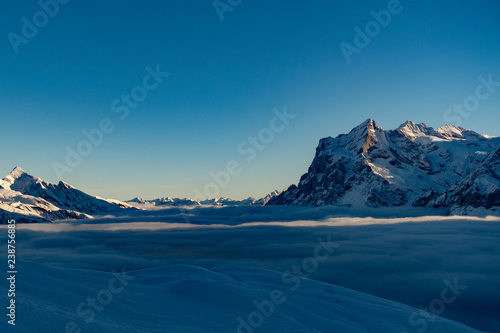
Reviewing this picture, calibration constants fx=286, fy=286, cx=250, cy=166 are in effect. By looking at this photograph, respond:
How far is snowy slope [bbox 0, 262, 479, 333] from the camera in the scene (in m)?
8.15

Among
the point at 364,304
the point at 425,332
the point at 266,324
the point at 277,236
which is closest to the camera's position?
the point at 266,324

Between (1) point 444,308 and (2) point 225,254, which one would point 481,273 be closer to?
(1) point 444,308

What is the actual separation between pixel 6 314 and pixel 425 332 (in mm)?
16893

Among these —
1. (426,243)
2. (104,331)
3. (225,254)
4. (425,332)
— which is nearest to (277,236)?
(225,254)

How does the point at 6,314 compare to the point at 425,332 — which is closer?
the point at 6,314

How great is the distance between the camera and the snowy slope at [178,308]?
8.15 m

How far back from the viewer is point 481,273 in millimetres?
62094

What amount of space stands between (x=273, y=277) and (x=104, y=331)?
1605 centimetres

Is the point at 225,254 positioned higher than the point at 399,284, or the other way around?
the point at 225,254

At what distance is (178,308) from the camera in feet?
38.7

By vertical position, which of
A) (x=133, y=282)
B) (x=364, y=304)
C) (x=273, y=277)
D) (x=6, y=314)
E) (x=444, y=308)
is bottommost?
(x=444, y=308)

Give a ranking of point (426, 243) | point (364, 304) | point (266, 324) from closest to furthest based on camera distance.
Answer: point (266, 324) < point (364, 304) < point (426, 243)

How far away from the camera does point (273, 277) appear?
21969 mm

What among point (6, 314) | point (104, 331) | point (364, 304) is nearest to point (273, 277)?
point (364, 304)
